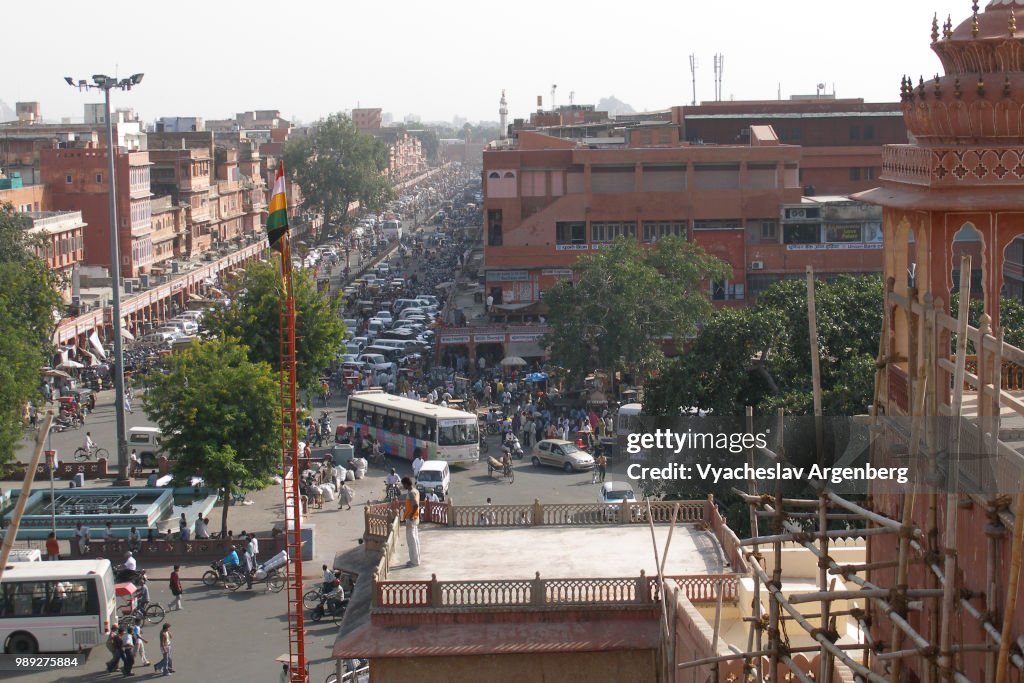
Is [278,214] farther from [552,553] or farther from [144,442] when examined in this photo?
[144,442]

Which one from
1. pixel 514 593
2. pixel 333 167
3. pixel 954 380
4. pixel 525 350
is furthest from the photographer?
pixel 333 167

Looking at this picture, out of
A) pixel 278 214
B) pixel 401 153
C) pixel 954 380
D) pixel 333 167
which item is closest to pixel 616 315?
pixel 278 214

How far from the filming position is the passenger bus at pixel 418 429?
29.7 m

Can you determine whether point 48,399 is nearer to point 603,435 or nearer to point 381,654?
point 603,435

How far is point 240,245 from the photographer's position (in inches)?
2840

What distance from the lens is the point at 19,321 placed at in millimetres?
33188

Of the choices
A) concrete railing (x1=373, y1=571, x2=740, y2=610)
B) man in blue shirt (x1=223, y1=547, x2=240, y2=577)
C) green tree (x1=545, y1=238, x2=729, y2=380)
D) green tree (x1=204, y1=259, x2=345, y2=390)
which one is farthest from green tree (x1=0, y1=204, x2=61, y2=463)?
concrete railing (x1=373, y1=571, x2=740, y2=610)

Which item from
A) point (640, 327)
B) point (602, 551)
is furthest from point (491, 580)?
point (640, 327)

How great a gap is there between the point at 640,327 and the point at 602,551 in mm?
21173

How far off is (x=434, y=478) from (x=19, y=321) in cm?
1211

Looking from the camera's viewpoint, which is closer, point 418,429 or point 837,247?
point 418,429

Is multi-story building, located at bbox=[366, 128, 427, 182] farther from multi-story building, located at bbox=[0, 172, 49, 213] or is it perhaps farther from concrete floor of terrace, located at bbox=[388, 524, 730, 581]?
concrete floor of terrace, located at bbox=[388, 524, 730, 581]

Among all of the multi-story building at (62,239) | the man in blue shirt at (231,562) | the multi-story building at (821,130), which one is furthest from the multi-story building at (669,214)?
the man in blue shirt at (231,562)

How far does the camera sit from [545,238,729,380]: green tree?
1404 inches
